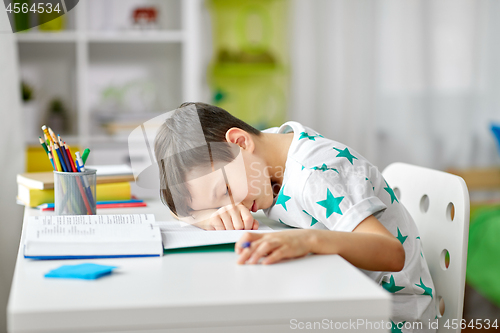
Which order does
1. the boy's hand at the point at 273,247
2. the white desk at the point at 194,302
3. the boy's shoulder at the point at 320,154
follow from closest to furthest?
the white desk at the point at 194,302, the boy's hand at the point at 273,247, the boy's shoulder at the point at 320,154

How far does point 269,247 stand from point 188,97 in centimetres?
178

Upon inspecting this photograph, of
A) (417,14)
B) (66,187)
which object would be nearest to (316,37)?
(417,14)

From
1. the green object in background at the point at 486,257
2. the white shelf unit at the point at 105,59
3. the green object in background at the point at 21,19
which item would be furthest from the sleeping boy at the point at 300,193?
the green object in background at the point at 21,19

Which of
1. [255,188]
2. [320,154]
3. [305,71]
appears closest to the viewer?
[320,154]

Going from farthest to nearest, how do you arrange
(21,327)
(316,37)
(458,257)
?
(316,37), (458,257), (21,327)

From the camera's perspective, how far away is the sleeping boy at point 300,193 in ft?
2.26

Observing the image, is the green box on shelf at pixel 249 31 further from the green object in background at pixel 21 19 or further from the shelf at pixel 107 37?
the green object in background at pixel 21 19

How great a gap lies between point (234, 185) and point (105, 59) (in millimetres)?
1871

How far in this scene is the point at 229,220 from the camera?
829 millimetres

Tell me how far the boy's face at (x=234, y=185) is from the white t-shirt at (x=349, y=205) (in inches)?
2.2

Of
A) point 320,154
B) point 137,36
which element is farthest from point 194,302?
point 137,36

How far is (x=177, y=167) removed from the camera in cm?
87

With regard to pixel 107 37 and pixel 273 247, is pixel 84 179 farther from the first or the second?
pixel 107 37

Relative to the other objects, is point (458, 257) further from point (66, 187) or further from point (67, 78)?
point (67, 78)
